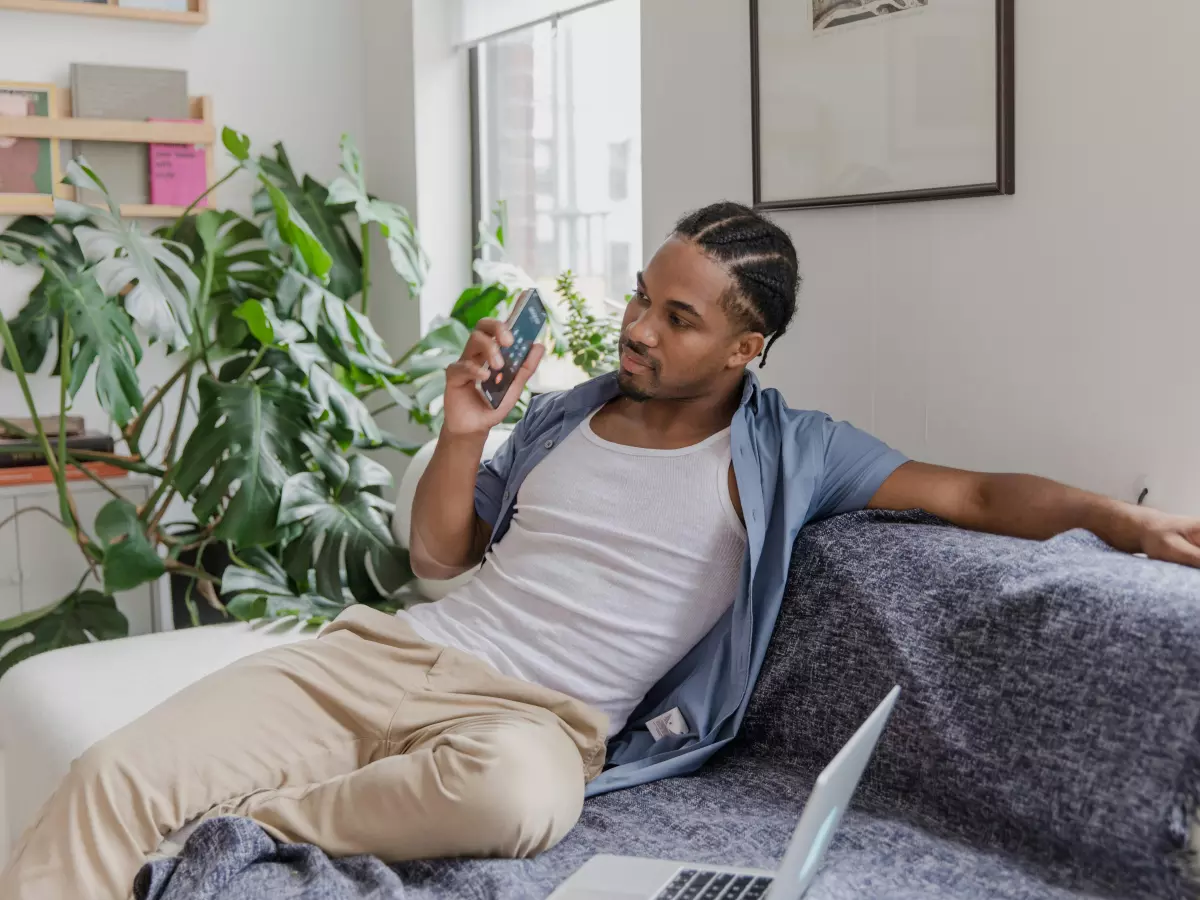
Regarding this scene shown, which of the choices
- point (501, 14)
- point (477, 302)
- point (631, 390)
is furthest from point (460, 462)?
point (501, 14)

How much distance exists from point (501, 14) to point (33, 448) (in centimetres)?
Answer: 151

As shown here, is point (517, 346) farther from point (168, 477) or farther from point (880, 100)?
point (168, 477)

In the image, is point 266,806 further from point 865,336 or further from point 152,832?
point 865,336

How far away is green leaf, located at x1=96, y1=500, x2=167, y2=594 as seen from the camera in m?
2.40

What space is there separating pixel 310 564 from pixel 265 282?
76 centimetres

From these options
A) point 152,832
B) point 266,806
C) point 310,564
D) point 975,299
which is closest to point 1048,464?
point 975,299

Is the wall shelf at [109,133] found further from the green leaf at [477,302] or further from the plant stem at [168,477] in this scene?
the green leaf at [477,302]

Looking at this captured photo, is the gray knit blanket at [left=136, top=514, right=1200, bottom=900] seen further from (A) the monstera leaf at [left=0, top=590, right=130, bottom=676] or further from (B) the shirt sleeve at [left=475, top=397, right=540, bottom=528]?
(A) the monstera leaf at [left=0, top=590, right=130, bottom=676]

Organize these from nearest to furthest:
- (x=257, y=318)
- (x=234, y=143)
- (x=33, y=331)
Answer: (x=257, y=318) → (x=234, y=143) → (x=33, y=331)

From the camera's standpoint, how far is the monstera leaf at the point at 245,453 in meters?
2.39

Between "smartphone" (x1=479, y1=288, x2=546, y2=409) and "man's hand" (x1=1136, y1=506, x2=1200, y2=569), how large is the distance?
83cm

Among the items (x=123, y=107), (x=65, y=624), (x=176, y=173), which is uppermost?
(x=123, y=107)

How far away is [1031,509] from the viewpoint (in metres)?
1.51

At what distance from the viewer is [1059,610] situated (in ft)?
4.33
